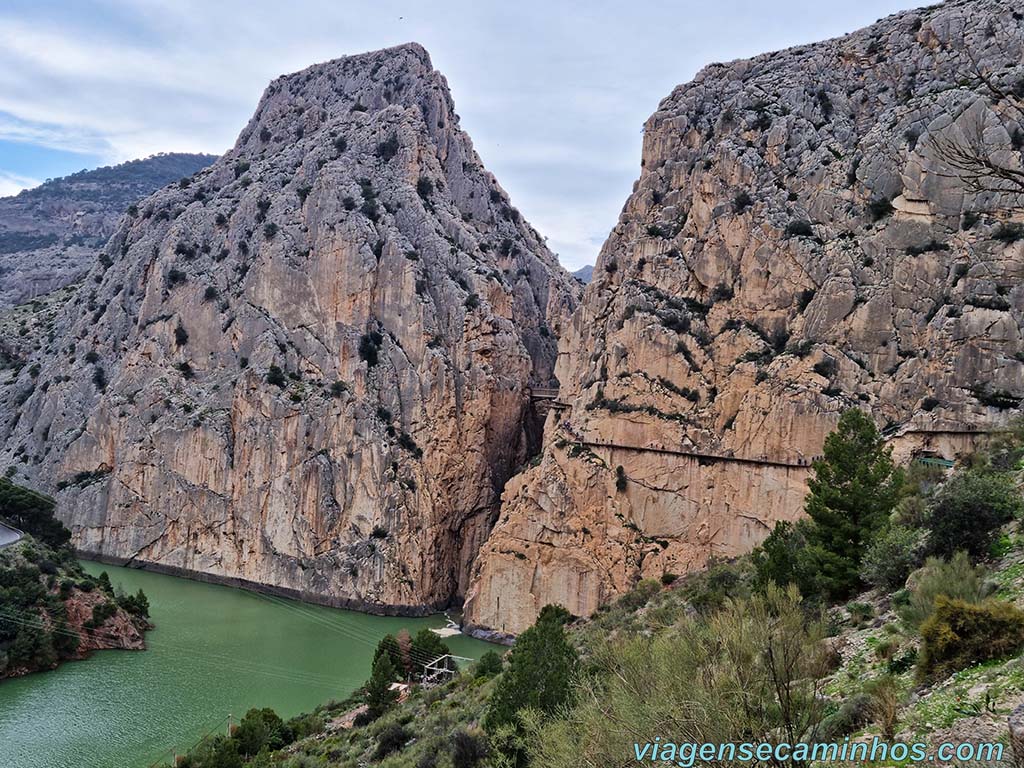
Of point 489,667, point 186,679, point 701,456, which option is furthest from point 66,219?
point 489,667

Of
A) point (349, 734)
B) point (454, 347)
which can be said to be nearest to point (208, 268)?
point (454, 347)

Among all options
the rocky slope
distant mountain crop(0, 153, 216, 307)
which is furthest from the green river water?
distant mountain crop(0, 153, 216, 307)

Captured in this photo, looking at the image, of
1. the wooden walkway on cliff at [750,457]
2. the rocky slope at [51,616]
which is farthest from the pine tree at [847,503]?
the rocky slope at [51,616]

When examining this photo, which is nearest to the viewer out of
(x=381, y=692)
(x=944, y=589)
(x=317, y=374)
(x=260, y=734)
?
(x=944, y=589)

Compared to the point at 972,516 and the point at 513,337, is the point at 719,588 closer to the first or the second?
the point at 972,516

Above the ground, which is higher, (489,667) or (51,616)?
(489,667)

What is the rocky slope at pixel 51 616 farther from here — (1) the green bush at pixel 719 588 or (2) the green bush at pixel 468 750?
(1) the green bush at pixel 719 588
